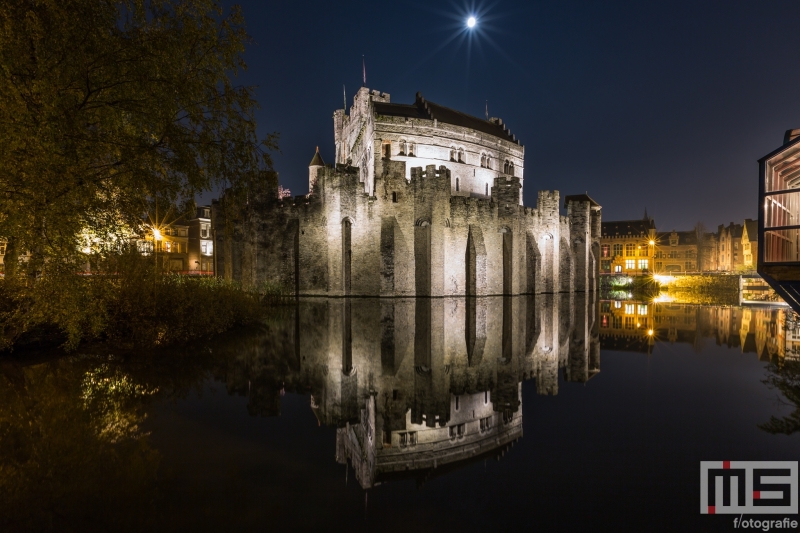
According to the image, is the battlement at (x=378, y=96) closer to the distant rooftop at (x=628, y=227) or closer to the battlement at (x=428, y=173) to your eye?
the battlement at (x=428, y=173)

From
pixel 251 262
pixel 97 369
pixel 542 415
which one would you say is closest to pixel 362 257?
pixel 251 262

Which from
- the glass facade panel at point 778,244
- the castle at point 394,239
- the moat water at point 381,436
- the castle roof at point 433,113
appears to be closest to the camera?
the moat water at point 381,436

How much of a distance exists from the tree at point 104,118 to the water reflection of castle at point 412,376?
3.88 metres

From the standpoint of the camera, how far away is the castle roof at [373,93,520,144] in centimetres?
Result: 3581

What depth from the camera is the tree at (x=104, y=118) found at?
6.38 m

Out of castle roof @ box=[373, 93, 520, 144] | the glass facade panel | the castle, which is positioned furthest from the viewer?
castle roof @ box=[373, 93, 520, 144]

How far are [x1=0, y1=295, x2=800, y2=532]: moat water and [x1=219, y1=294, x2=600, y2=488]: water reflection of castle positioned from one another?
4 centimetres

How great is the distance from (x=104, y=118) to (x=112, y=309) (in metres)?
4.22

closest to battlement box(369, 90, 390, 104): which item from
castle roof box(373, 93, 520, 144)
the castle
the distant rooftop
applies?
castle roof box(373, 93, 520, 144)

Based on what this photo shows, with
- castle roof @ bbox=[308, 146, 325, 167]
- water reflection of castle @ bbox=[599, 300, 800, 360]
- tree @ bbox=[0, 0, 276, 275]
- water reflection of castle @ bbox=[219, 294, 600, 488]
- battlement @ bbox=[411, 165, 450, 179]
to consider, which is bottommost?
water reflection of castle @ bbox=[599, 300, 800, 360]

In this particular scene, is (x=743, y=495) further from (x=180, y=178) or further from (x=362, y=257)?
(x=362, y=257)

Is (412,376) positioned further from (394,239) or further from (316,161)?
(316,161)

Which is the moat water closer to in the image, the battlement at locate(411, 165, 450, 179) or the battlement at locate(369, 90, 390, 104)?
the battlement at locate(411, 165, 450, 179)

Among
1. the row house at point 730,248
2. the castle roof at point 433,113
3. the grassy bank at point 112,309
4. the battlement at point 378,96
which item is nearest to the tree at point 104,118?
the grassy bank at point 112,309
